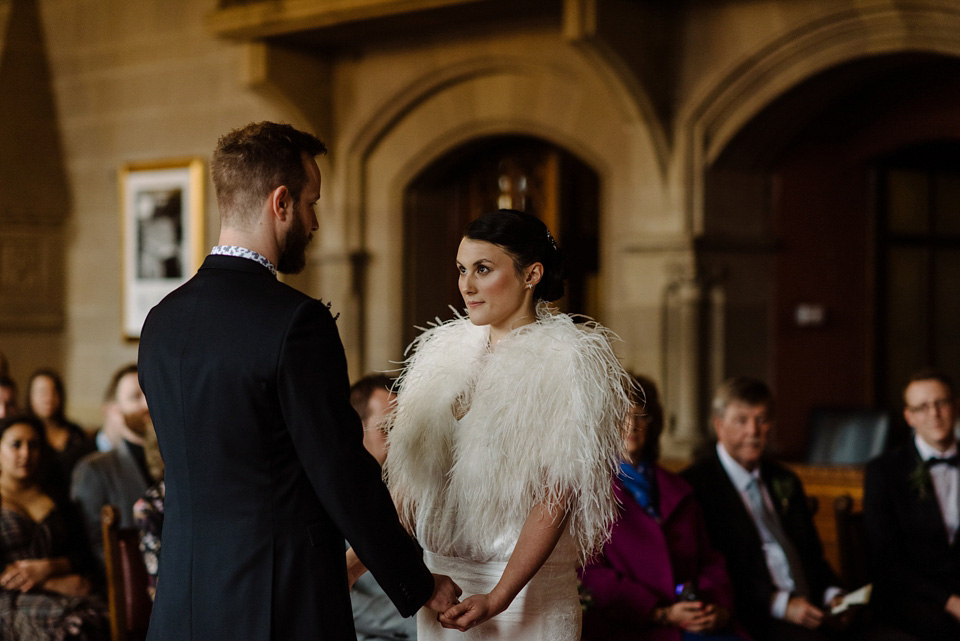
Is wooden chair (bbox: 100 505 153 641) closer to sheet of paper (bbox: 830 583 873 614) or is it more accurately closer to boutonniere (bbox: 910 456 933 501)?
sheet of paper (bbox: 830 583 873 614)

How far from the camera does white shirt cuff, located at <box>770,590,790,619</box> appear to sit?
3.70 meters

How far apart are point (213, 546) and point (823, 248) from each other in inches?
224

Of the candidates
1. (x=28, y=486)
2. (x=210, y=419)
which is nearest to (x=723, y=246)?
(x=28, y=486)

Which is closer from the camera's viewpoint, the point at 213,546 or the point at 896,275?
the point at 213,546

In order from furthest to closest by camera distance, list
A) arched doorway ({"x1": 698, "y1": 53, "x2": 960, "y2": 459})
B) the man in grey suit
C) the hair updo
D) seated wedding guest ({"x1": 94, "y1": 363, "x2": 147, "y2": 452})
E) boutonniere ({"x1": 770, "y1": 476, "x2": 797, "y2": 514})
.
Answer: arched doorway ({"x1": 698, "y1": 53, "x2": 960, "y2": 459}) → seated wedding guest ({"x1": 94, "y1": 363, "x2": 147, "y2": 452}) → the man in grey suit → boutonniere ({"x1": 770, "y1": 476, "x2": 797, "y2": 514}) → the hair updo

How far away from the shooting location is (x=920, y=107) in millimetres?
6746

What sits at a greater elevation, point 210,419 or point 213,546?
point 210,419

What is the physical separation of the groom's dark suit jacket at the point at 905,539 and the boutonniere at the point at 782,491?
310 mm

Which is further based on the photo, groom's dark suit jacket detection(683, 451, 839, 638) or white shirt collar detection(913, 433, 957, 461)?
white shirt collar detection(913, 433, 957, 461)

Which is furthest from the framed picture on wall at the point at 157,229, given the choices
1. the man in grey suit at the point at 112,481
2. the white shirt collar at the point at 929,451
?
the white shirt collar at the point at 929,451

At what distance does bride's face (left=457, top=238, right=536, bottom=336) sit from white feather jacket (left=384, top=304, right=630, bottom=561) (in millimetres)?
51

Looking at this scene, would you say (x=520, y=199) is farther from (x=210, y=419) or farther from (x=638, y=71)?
(x=210, y=419)

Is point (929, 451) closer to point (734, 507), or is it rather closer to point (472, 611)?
point (734, 507)

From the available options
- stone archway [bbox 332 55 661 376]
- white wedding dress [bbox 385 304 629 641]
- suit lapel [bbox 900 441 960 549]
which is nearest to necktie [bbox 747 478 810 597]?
suit lapel [bbox 900 441 960 549]
